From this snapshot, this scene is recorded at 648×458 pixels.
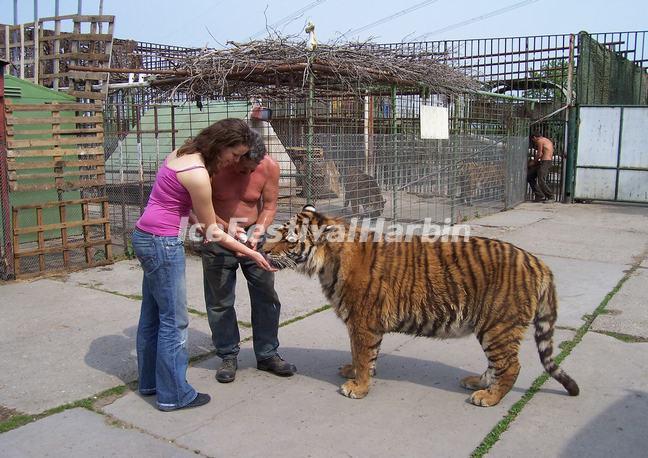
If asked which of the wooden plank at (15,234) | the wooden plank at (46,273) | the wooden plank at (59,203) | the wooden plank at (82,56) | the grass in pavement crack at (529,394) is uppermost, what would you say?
the wooden plank at (82,56)

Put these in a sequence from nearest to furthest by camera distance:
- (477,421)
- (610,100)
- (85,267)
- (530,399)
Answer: (477,421) < (530,399) < (85,267) < (610,100)

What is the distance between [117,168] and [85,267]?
5472 mm

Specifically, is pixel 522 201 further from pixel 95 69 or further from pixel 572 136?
pixel 95 69

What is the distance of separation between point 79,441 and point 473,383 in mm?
2667

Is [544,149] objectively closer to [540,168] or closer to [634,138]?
[540,168]

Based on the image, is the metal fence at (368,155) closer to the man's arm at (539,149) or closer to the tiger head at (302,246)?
the man's arm at (539,149)

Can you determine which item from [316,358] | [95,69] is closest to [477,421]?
[316,358]

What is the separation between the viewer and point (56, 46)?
11.0 meters

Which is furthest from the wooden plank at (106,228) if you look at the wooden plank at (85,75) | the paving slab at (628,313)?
the paving slab at (628,313)

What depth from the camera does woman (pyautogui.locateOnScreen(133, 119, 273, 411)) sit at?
3.82 m

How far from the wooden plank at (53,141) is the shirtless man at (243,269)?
3827 mm

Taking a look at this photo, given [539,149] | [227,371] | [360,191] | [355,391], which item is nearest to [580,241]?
[360,191]

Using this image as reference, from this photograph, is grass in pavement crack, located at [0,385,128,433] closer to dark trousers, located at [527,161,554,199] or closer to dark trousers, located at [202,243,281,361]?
dark trousers, located at [202,243,281,361]

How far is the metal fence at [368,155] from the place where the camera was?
8.90 m
